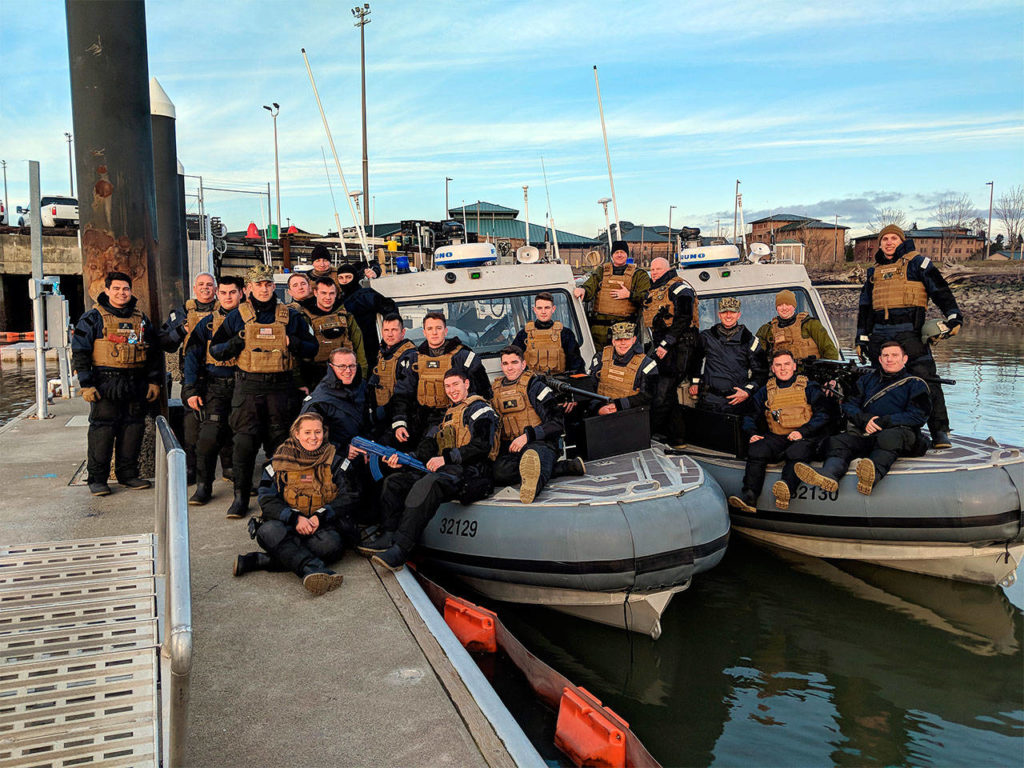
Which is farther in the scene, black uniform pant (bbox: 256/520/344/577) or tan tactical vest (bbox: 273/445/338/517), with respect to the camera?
tan tactical vest (bbox: 273/445/338/517)

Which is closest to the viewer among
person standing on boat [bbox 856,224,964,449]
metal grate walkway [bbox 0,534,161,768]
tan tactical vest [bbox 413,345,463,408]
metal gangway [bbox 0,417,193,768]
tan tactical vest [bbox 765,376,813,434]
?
metal gangway [bbox 0,417,193,768]

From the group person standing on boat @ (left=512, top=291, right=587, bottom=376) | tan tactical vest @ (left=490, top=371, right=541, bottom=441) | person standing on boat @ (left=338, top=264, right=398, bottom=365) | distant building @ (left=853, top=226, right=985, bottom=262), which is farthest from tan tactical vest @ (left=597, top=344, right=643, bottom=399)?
distant building @ (left=853, top=226, right=985, bottom=262)

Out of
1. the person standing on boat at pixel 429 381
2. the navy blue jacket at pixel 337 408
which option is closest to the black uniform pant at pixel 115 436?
the navy blue jacket at pixel 337 408

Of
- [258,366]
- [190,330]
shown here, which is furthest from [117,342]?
[258,366]

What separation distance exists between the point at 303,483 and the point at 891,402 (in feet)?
12.6

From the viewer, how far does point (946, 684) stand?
14.7 ft

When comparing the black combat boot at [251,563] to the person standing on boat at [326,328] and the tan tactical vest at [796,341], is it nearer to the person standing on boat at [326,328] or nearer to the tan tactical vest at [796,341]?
the person standing on boat at [326,328]

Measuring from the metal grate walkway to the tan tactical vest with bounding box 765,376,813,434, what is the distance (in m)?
4.04

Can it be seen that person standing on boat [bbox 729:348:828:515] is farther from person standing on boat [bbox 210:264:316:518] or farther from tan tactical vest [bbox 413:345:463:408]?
person standing on boat [bbox 210:264:316:518]

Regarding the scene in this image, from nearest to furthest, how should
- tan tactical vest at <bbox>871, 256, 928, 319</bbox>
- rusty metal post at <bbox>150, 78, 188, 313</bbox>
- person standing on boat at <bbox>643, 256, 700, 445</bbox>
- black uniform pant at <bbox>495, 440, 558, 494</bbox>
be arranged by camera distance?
1. black uniform pant at <bbox>495, 440, 558, 494</bbox>
2. tan tactical vest at <bbox>871, 256, 928, 319</bbox>
3. person standing on boat at <bbox>643, 256, 700, 445</bbox>
4. rusty metal post at <bbox>150, 78, 188, 313</bbox>

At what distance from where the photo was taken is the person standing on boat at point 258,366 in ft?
16.8

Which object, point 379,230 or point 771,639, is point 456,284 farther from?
point 379,230

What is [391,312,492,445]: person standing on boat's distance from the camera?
5180 millimetres

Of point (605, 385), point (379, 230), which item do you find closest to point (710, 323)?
point (605, 385)
